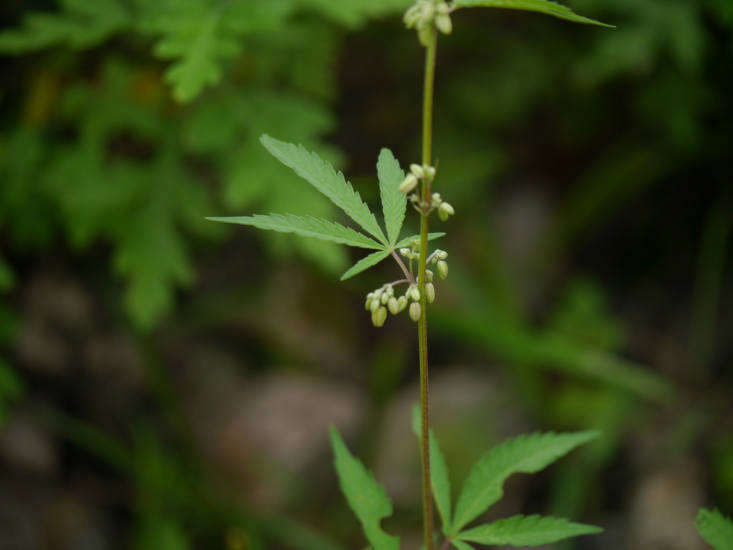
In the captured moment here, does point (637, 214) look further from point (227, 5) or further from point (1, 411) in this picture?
point (1, 411)

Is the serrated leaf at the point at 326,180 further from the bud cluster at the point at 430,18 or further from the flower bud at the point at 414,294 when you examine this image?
the bud cluster at the point at 430,18

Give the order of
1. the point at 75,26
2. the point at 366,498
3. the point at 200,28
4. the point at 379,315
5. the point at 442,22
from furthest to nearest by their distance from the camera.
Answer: the point at 75,26 → the point at 200,28 → the point at 366,498 → the point at 379,315 → the point at 442,22

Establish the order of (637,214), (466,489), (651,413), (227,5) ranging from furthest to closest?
(637,214)
(651,413)
(227,5)
(466,489)

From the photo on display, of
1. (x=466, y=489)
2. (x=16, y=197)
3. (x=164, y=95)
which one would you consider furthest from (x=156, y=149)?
(x=466, y=489)

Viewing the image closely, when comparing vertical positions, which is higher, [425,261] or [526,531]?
[425,261]

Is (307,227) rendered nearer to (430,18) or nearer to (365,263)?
(365,263)

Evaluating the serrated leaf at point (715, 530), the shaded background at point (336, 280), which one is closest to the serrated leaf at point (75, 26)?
the shaded background at point (336, 280)

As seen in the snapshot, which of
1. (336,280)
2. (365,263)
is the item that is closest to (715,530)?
(365,263)
